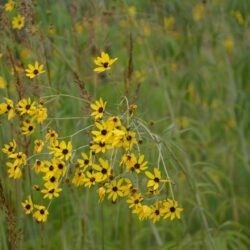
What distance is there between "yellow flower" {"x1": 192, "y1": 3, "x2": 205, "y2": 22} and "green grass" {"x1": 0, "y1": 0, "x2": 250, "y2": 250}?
29mm

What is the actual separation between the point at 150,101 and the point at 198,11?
494 millimetres

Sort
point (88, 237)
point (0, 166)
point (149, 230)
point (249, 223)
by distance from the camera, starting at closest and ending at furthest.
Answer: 1. point (0, 166)
2. point (88, 237)
3. point (149, 230)
4. point (249, 223)

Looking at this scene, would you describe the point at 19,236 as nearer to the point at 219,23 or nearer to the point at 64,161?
the point at 64,161

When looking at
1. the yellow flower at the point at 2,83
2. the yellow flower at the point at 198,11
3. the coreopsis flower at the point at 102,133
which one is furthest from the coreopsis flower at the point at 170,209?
the yellow flower at the point at 198,11

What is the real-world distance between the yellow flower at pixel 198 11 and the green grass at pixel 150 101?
3 centimetres

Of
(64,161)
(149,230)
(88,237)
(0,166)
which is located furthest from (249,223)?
(64,161)

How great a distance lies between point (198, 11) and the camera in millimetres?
2609

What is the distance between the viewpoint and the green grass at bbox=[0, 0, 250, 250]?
5.99ft

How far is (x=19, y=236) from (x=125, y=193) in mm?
376

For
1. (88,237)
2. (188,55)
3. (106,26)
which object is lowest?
(88,237)

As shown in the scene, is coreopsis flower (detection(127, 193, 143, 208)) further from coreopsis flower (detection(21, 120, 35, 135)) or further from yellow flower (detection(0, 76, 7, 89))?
yellow flower (detection(0, 76, 7, 89))

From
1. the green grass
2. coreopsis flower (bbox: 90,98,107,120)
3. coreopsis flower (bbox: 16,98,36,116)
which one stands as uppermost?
coreopsis flower (bbox: 90,98,107,120)

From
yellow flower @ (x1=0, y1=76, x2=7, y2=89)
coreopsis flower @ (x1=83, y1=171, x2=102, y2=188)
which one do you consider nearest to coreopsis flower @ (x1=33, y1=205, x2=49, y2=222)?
coreopsis flower @ (x1=83, y1=171, x2=102, y2=188)

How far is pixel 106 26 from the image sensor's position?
215 cm
